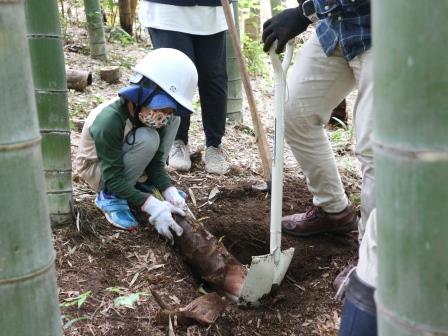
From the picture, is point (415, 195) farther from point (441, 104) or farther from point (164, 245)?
point (164, 245)

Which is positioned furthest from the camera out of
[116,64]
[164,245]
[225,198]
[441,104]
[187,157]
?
[116,64]

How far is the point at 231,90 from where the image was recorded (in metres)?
4.62

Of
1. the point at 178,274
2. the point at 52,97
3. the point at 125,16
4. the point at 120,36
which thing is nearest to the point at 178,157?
the point at 178,274

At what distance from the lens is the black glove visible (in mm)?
2379

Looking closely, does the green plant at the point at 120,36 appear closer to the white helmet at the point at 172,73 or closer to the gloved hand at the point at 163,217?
the white helmet at the point at 172,73

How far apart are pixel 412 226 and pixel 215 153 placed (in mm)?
3108

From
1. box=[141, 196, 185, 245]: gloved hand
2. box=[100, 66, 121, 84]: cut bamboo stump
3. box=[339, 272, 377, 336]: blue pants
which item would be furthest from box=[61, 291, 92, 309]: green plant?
box=[100, 66, 121, 84]: cut bamboo stump

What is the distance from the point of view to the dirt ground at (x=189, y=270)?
225 centimetres

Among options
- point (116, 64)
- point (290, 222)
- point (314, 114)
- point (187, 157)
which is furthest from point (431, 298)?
point (116, 64)

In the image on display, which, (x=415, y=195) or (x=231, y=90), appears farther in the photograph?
(x=231, y=90)

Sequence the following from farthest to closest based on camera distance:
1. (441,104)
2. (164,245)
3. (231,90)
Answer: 1. (231,90)
2. (164,245)
3. (441,104)

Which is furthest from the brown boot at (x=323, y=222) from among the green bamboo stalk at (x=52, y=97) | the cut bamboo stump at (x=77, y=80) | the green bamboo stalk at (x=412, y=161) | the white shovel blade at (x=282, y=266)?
the cut bamboo stump at (x=77, y=80)

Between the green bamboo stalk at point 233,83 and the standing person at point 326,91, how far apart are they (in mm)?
1771

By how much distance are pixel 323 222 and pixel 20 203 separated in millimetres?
2173
